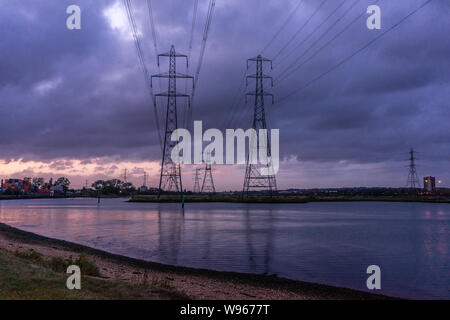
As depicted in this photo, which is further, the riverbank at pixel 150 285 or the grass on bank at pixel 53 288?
the riverbank at pixel 150 285

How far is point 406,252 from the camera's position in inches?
1305

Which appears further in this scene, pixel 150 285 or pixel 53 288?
pixel 150 285

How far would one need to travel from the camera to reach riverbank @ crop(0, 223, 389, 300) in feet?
39.0

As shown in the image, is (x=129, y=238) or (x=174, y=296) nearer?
(x=174, y=296)

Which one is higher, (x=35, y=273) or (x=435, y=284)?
(x=35, y=273)

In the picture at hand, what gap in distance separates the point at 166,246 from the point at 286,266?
13.5 m

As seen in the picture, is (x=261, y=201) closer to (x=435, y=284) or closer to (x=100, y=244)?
(x=100, y=244)

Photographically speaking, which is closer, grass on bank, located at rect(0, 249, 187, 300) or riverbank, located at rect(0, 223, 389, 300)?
grass on bank, located at rect(0, 249, 187, 300)

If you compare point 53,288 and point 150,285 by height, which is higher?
point 53,288

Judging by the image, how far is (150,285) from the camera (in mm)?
14609

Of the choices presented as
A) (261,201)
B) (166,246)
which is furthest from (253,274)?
(261,201)

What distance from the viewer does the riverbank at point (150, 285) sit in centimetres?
1189
